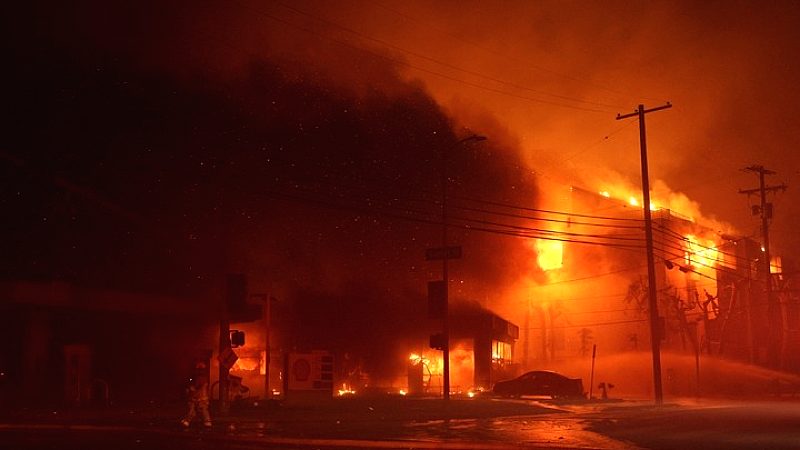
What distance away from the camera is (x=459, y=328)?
1718 inches

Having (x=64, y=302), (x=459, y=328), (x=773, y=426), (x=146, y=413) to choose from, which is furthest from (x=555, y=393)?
(x=64, y=302)

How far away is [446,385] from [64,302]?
15973 millimetres

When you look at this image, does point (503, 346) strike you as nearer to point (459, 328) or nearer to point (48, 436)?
point (459, 328)

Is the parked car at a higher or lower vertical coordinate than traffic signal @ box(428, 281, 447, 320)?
lower

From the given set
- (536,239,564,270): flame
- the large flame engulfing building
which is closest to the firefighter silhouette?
the large flame engulfing building

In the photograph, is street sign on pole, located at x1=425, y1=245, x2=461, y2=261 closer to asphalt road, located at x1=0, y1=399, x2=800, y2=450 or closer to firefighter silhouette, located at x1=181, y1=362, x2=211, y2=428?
asphalt road, located at x1=0, y1=399, x2=800, y2=450

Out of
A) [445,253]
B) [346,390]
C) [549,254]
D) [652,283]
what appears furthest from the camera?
[549,254]

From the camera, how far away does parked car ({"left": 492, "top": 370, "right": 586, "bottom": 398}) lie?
115ft

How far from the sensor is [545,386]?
3503cm

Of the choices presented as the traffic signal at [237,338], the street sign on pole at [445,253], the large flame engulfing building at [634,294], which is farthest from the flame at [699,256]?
the traffic signal at [237,338]

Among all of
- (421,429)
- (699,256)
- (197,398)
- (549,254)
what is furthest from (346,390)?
(699,256)

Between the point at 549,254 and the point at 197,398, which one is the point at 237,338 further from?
the point at 549,254

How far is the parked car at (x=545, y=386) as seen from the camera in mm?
34938

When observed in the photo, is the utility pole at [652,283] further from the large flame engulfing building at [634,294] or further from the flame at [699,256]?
the flame at [699,256]
